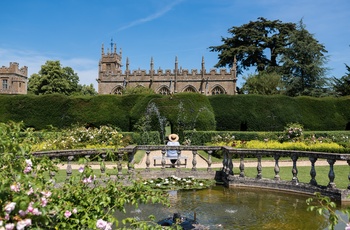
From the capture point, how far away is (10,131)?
3309 millimetres

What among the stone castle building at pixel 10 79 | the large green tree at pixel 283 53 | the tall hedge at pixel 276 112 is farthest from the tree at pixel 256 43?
the stone castle building at pixel 10 79

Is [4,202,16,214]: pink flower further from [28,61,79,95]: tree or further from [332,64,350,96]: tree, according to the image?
[28,61,79,95]: tree

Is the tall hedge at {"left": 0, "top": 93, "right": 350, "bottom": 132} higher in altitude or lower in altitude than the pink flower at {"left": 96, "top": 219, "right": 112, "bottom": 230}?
higher

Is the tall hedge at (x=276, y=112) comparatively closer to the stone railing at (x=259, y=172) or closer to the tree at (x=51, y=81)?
the stone railing at (x=259, y=172)

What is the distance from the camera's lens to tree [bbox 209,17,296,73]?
42.8 meters

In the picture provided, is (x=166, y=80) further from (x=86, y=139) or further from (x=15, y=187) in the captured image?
(x=15, y=187)

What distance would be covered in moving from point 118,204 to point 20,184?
35.7 inches

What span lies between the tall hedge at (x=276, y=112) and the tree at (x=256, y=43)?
20016mm

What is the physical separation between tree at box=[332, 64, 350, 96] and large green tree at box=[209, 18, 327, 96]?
5.45 feet

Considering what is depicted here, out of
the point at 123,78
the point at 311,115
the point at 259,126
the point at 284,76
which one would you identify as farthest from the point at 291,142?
the point at 123,78

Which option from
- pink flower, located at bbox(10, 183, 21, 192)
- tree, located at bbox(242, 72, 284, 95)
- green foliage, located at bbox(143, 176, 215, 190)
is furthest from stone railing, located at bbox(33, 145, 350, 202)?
tree, located at bbox(242, 72, 284, 95)

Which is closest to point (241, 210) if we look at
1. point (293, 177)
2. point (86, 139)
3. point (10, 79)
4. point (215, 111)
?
point (293, 177)

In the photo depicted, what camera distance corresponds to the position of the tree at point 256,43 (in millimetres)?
42812

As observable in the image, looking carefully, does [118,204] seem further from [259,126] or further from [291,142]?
[259,126]
